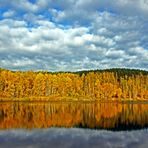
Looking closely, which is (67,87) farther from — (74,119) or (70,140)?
(70,140)

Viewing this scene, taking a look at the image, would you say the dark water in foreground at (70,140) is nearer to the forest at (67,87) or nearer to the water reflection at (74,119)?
the water reflection at (74,119)

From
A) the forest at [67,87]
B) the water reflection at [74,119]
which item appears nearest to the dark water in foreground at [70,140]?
the water reflection at [74,119]

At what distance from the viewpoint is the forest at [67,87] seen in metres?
132

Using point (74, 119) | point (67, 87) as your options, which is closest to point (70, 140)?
point (74, 119)

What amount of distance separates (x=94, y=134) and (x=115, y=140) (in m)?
5.13

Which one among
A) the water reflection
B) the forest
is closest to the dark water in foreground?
the water reflection

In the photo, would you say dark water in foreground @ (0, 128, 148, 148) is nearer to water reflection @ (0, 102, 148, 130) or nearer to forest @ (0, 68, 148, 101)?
water reflection @ (0, 102, 148, 130)

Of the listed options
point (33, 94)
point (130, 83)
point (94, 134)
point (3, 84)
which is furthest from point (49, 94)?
point (94, 134)

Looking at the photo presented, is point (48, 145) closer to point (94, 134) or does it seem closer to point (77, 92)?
A: point (94, 134)

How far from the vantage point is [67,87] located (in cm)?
14312

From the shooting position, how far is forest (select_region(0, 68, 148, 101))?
132 metres

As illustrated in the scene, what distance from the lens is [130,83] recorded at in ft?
529

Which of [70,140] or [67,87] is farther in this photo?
[67,87]

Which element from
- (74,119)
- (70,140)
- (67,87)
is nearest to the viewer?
(70,140)
